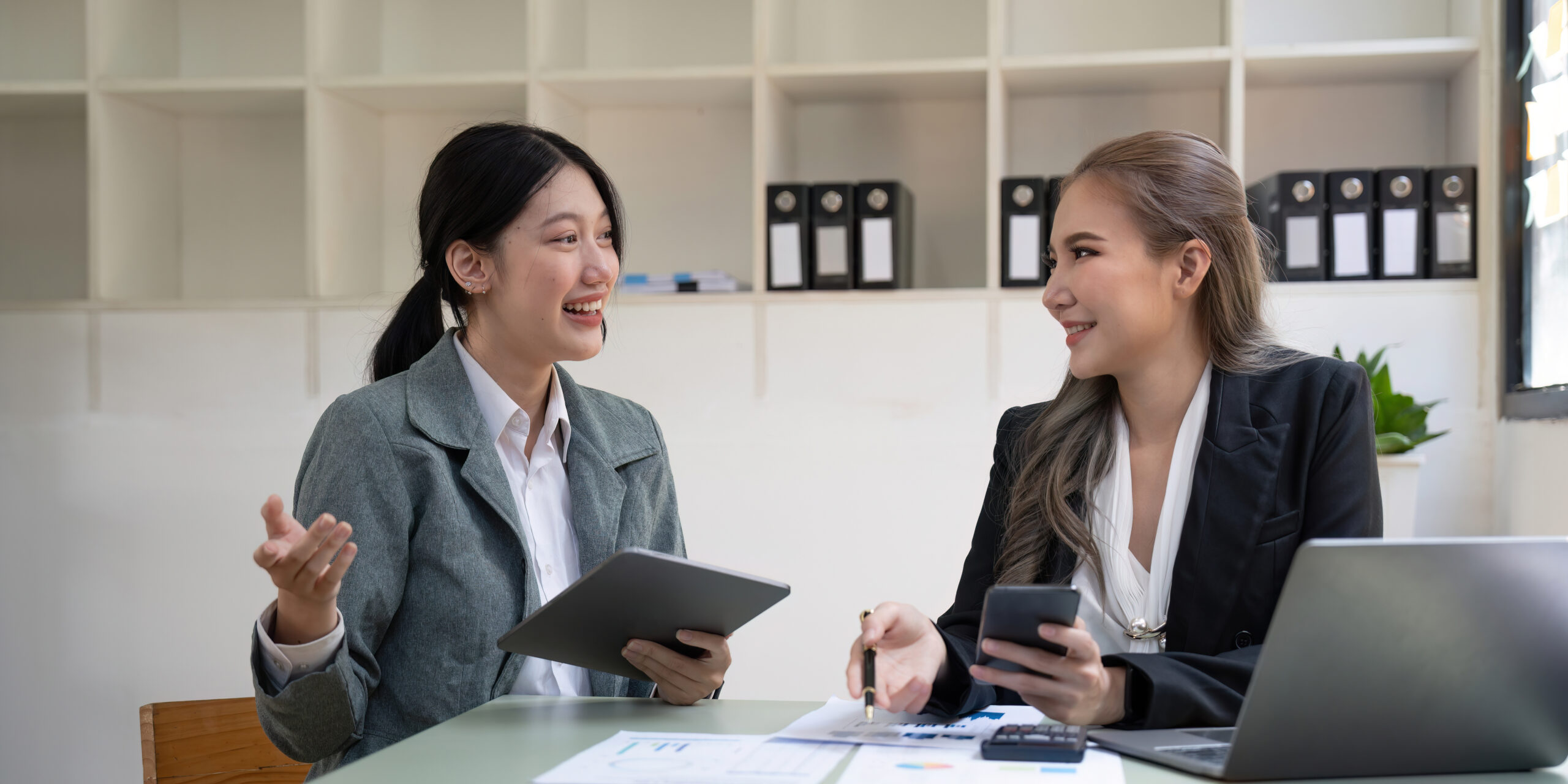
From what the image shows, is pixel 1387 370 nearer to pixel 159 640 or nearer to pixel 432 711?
pixel 432 711

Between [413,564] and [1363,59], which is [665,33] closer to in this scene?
[1363,59]

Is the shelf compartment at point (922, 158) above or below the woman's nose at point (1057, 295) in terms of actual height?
above

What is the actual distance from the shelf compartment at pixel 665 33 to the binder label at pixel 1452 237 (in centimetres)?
180

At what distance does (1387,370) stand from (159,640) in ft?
10.1

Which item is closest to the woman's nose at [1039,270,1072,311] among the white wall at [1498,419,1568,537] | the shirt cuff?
the shirt cuff

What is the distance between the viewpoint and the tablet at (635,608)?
113 centimetres

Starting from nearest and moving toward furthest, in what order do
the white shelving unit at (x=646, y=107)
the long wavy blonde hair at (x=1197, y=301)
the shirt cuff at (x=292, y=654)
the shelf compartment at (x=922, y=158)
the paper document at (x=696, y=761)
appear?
the paper document at (x=696, y=761), the shirt cuff at (x=292, y=654), the long wavy blonde hair at (x=1197, y=301), the white shelving unit at (x=646, y=107), the shelf compartment at (x=922, y=158)

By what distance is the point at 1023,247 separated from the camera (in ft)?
9.59

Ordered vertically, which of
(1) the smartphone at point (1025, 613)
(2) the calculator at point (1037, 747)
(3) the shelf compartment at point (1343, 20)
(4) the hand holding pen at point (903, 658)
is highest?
(3) the shelf compartment at point (1343, 20)

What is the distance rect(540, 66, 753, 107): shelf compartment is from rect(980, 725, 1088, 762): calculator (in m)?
2.33

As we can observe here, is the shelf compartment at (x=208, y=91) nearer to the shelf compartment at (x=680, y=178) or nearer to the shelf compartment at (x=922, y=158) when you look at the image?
the shelf compartment at (x=680, y=178)

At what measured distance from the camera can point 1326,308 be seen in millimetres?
2867

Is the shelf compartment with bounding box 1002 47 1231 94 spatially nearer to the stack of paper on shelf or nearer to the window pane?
the window pane

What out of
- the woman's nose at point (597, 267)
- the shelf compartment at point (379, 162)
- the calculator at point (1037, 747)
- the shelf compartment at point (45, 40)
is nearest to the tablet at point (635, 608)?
the calculator at point (1037, 747)
